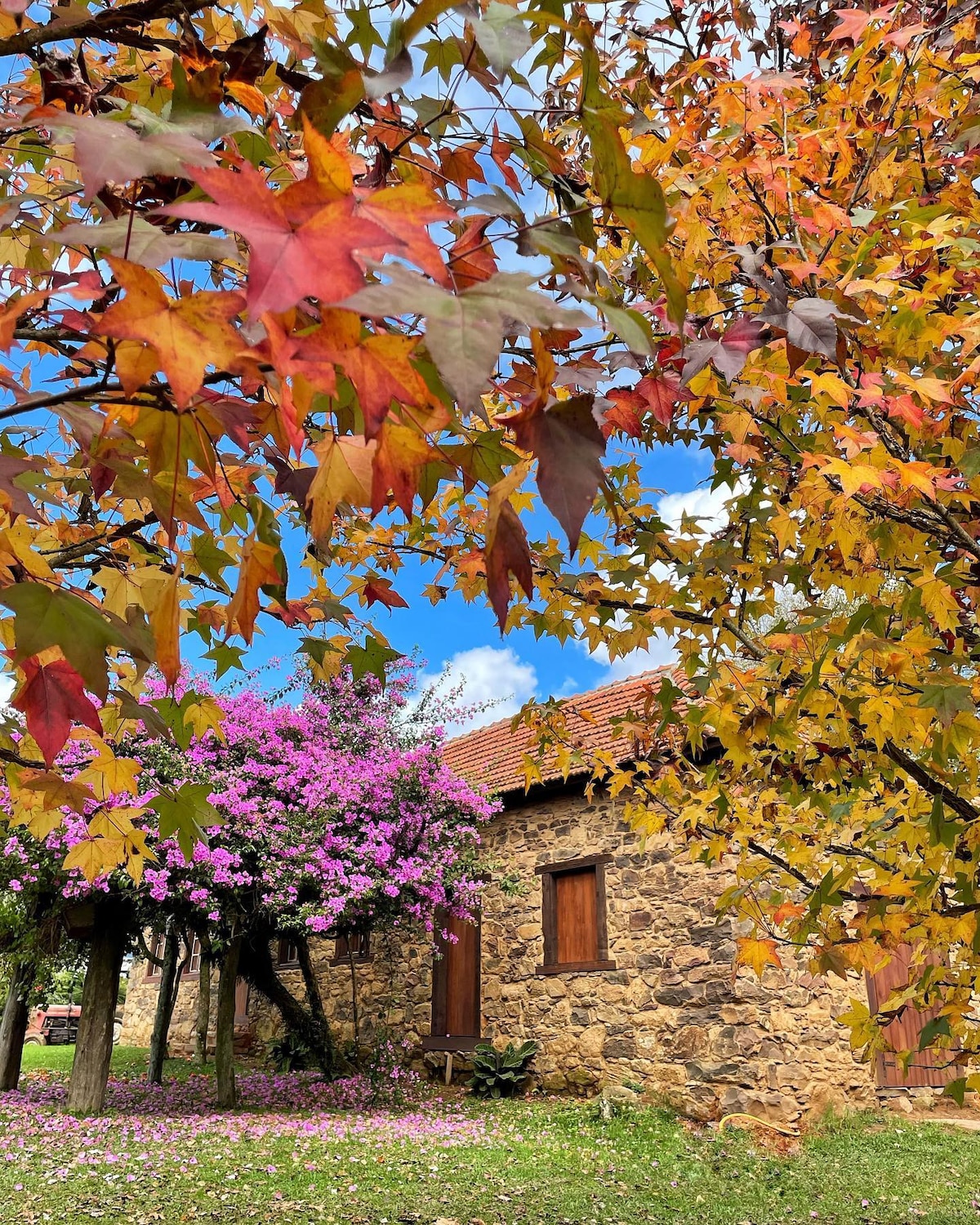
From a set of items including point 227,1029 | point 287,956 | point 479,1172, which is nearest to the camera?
point 479,1172

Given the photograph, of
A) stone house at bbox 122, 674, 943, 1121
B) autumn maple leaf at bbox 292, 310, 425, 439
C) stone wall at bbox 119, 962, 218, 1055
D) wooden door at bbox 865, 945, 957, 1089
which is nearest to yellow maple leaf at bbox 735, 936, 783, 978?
autumn maple leaf at bbox 292, 310, 425, 439

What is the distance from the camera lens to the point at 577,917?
9156 millimetres

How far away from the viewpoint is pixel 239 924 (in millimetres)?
8641

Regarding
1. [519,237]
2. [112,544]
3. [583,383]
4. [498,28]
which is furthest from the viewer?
[112,544]

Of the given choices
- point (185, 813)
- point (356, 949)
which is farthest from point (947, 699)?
point (356, 949)

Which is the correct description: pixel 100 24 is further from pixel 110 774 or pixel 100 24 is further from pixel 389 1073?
pixel 389 1073

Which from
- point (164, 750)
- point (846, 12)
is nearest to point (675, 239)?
point (846, 12)

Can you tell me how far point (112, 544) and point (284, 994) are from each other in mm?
9029

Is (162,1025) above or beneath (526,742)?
beneath

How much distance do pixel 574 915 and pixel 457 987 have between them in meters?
2.07

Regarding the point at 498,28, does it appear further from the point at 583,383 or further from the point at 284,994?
the point at 284,994

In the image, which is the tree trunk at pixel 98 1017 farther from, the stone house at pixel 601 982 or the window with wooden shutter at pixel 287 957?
the window with wooden shutter at pixel 287 957

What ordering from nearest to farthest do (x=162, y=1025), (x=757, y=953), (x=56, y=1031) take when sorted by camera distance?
(x=757, y=953) → (x=162, y=1025) → (x=56, y=1031)

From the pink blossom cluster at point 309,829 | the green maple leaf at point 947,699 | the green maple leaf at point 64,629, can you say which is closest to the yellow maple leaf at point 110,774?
the green maple leaf at point 64,629
